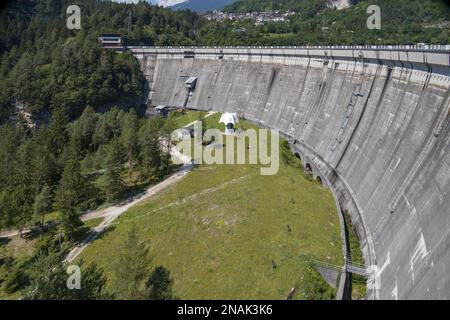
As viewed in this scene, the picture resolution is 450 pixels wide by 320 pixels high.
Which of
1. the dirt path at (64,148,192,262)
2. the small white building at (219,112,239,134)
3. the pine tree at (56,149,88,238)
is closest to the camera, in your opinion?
the dirt path at (64,148,192,262)

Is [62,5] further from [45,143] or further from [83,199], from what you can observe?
[83,199]

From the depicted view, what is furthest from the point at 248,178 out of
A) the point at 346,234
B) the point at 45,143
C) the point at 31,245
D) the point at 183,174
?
the point at 45,143

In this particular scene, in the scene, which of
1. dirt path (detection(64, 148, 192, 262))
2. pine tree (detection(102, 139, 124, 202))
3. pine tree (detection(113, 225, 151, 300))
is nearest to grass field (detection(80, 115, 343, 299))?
dirt path (detection(64, 148, 192, 262))

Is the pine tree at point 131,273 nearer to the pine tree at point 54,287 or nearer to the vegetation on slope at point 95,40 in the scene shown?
the pine tree at point 54,287

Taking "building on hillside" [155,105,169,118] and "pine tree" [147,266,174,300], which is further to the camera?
"building on hillside" [155,105,169,118]

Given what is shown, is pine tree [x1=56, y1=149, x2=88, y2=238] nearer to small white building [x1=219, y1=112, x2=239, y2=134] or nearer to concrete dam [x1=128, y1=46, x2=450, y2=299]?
concrete dam [x1=128, y1=46, x2=450, y2=299]

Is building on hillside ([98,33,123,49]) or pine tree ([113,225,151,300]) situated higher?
building on hillside ([98,33,123,49])

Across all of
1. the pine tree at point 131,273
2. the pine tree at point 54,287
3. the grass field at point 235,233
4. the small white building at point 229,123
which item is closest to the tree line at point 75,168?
the grass field at point 235,233
